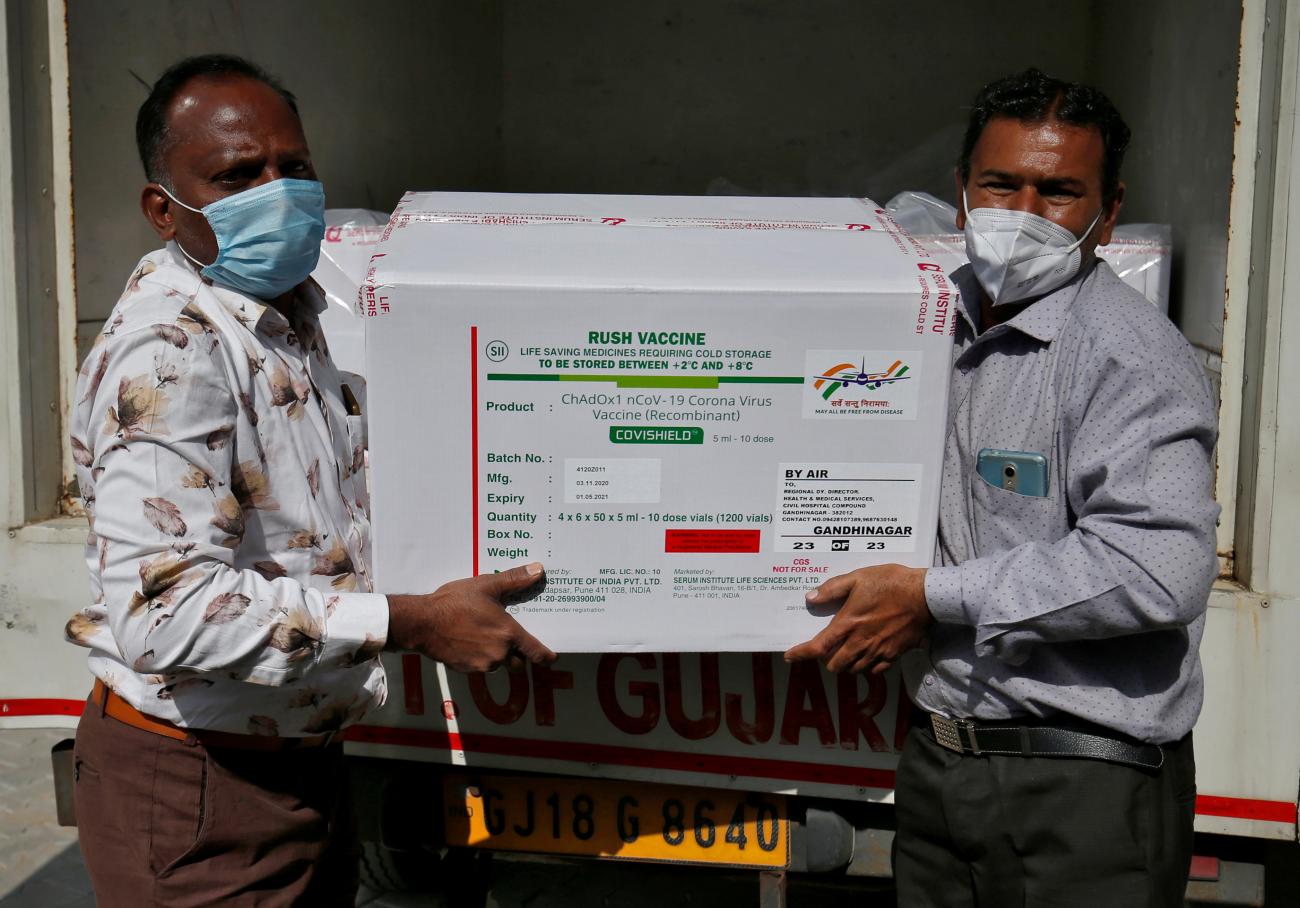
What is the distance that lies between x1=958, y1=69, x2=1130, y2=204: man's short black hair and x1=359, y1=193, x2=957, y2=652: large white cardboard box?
27cm

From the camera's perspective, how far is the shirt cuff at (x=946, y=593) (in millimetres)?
1721

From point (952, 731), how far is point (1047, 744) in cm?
14

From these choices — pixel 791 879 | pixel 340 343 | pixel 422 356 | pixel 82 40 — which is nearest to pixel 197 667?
pixel 422 356

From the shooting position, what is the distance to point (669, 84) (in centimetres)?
420

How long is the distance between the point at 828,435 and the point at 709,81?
2.76 m

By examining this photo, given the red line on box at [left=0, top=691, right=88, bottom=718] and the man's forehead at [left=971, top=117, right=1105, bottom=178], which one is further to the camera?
the red line on box at [left=0, top=691, right=88, bottom=718]

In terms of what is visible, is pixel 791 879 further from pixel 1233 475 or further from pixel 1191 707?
pixel 1233 475

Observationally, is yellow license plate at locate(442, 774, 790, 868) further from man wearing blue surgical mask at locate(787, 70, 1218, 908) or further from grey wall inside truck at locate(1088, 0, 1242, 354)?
grey wall inside truck at locate(1088, 0, 1242, 354)

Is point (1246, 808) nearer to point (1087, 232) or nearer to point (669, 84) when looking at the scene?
point (1087, 232)

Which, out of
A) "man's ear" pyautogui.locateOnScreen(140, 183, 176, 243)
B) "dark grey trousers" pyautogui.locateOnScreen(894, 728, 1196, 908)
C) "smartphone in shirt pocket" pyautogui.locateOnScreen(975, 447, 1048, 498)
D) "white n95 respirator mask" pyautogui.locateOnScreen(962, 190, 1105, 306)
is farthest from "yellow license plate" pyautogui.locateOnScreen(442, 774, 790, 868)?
"man's ear" pyautogui.locateOnScreen(140, 183, 176, 243)

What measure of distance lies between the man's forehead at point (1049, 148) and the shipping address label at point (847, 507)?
483mm

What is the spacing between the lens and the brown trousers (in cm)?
177

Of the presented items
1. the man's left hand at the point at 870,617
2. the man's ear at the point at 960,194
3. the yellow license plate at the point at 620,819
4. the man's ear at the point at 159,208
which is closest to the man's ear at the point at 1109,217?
the man's ear at the point at 960,194

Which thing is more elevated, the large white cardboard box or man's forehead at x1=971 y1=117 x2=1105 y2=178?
man's forehead at x1=971 y1=117 x2=1105 y2=178
